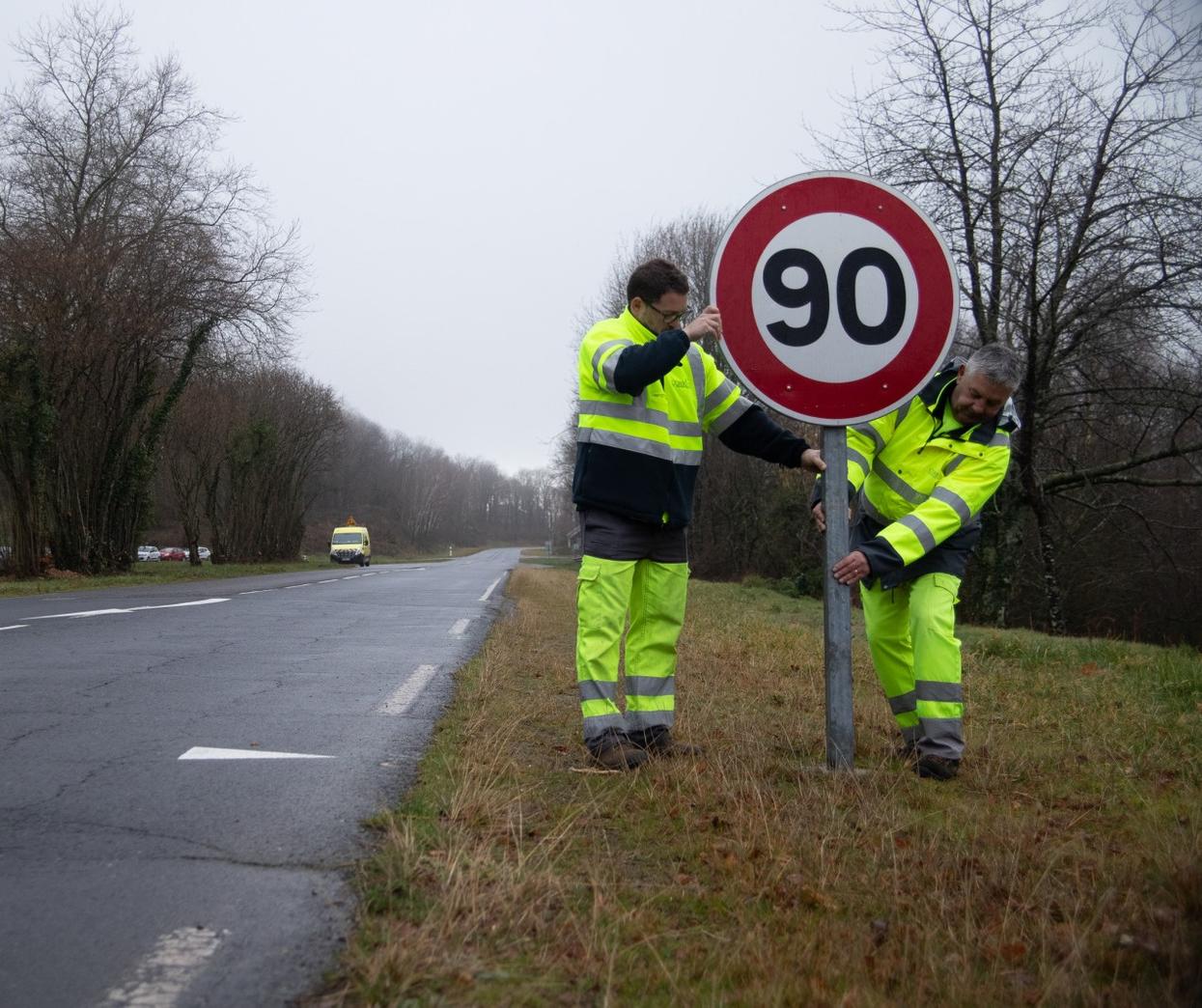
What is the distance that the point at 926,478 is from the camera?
4535 mm

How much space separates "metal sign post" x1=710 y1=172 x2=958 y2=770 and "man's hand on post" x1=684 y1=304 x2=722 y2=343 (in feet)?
0.14

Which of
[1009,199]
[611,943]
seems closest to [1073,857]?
[611,943]

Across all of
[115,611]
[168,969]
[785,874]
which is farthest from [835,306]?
[115,611]

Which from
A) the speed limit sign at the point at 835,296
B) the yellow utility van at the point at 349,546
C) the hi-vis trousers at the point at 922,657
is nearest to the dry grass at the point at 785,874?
the hi-vis trousers at the point at 922,657

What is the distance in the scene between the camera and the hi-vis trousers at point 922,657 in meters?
4.20

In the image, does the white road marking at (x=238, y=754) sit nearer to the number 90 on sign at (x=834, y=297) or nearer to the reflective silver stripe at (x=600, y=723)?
the reflective silver stripe at (x=600, y=723)

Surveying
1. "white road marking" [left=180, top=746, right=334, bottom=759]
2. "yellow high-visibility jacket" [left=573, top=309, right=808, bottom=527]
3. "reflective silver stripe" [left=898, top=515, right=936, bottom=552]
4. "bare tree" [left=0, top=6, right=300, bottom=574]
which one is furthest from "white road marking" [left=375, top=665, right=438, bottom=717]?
"bare tree" [left=0, top=6, right=300, bottom=574]

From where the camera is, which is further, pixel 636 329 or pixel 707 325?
pixel 636 329

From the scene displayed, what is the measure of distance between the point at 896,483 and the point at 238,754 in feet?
9.36

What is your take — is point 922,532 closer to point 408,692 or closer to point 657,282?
point 657,282

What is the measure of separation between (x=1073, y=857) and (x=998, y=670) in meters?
5.29

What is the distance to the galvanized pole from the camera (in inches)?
155

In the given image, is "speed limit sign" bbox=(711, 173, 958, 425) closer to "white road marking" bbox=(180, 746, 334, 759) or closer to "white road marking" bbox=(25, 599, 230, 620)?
"white road marking" bbox=(180, 746, 334, 759)

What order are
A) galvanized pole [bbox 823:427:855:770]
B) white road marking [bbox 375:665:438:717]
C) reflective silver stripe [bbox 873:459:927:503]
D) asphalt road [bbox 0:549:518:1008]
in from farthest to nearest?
white road marking [bbox 375:665:438:717], reflective silver stripe [bbox 873:459:927:503], galvanized pole [bbox 823:427:855:770], asphalt road [bbox 0:549:518:1008]
